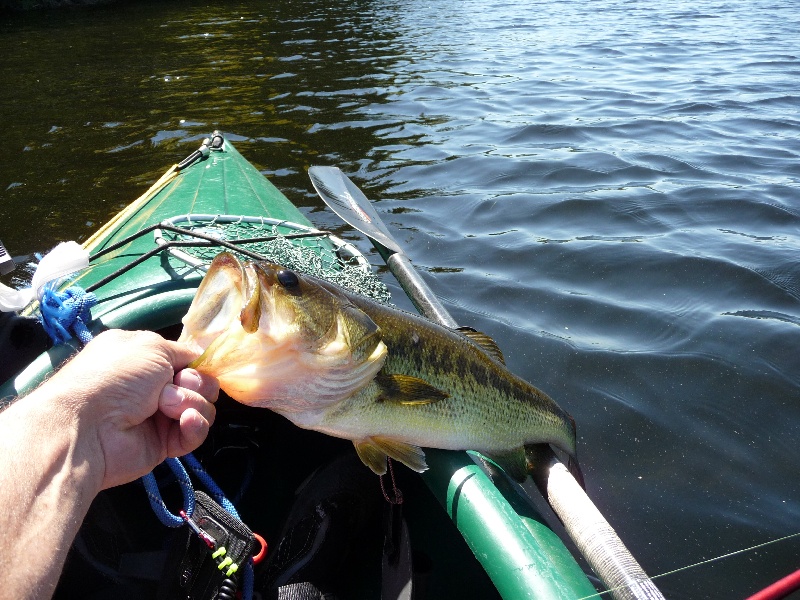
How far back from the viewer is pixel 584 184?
829 centimetres

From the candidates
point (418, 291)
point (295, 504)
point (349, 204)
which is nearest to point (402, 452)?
point (295, 504)

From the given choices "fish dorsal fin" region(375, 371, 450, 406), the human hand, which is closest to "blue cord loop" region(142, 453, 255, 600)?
the human hand

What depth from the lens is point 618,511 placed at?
12.6 ft

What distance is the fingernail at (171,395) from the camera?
1858mm

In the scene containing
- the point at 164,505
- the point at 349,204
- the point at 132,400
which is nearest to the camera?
the point at 132,400

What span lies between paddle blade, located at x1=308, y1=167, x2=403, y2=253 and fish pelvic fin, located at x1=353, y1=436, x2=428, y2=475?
243 cm

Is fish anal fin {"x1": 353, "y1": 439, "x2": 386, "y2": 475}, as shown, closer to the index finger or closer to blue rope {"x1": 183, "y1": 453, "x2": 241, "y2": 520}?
the index finger

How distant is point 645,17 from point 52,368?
73.7 ft

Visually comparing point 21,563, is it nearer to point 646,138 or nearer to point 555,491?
point 555,491

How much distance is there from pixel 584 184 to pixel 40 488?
25.8ft

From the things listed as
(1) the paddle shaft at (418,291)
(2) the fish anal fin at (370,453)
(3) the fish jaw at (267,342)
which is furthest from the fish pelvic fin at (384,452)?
(1) the paddle shaft at (418,291)

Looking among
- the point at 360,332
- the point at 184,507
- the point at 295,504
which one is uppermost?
the point at 360,332

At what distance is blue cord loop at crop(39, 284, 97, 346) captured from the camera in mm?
2762

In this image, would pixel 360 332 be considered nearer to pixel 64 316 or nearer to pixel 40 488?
pixel 40 488
